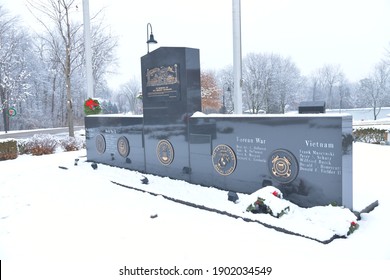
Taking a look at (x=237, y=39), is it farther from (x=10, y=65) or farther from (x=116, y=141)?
(x=10, y=65)

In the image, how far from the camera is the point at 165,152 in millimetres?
9031

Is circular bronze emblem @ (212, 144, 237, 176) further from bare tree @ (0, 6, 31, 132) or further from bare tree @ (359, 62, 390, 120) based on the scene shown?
bare tree @ (359, 62, 390, 120)

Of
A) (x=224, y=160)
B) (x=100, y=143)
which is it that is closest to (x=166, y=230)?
(x=224, y=160)

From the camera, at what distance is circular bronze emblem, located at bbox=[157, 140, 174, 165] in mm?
8852

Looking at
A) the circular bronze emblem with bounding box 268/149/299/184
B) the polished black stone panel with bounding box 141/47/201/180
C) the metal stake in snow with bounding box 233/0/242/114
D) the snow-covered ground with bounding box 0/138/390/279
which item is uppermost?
the metal stake in snow with bounding box 233/0/242/114

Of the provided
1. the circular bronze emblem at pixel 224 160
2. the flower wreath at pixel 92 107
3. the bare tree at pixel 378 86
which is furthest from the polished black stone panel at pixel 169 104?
the bare tree at pixel 378 86

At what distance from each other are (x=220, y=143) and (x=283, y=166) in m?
1.71

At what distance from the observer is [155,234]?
557cm

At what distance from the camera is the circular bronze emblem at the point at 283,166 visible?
6258 millimetres

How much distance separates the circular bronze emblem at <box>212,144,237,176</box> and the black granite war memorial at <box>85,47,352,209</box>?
23mm

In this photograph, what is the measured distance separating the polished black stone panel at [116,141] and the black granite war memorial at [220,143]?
32 mm

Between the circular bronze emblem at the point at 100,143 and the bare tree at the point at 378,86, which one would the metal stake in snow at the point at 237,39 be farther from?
the bare tree at the point at 378,86

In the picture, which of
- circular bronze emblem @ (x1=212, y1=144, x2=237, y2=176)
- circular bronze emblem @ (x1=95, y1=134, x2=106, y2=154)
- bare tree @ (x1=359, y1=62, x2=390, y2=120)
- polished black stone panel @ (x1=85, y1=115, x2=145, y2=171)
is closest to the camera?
circular bronze emblem @ (x1=212, y1=144, x2=237, y2=176)

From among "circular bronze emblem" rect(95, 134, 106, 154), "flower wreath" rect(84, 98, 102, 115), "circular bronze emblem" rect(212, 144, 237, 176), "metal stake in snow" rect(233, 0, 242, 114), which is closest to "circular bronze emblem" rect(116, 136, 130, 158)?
"circular bronze emblem" rect(95, 134, 106, 154)
